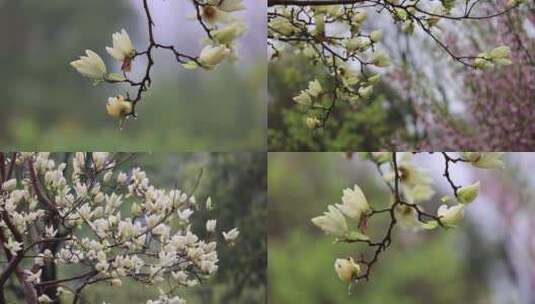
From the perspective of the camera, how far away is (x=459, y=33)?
150 centimetres

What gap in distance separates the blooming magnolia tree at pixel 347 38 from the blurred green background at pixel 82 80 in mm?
65

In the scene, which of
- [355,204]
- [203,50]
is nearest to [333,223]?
[355,204]

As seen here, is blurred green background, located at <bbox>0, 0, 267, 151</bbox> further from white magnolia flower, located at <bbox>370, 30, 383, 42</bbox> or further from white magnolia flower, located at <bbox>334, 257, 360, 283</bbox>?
white magnolia flower, located at <bbox>334, 257, 360, 283</bbox>

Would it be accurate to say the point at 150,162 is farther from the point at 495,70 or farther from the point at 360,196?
the point at 495,70

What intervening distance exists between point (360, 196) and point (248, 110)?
53cm

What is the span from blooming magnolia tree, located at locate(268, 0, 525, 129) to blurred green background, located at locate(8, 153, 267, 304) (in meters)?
0.19

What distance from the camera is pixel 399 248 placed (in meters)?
1.65

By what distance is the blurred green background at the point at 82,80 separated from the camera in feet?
4.57

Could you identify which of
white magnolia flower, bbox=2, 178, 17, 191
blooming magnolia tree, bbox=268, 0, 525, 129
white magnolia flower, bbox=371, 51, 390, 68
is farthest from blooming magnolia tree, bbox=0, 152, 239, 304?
white magnolia flower, bbox=371, 51, 390, 68

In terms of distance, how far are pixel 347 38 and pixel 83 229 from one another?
2.11ft

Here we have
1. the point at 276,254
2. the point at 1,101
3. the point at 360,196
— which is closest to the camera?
the point at 360,196

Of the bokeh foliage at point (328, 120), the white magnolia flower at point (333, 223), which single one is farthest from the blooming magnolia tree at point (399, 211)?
the bokeh foliage at point (328, 120)

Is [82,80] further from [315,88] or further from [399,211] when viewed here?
[399,211]

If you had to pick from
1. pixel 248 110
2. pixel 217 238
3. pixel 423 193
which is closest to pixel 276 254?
pixel 217 238
